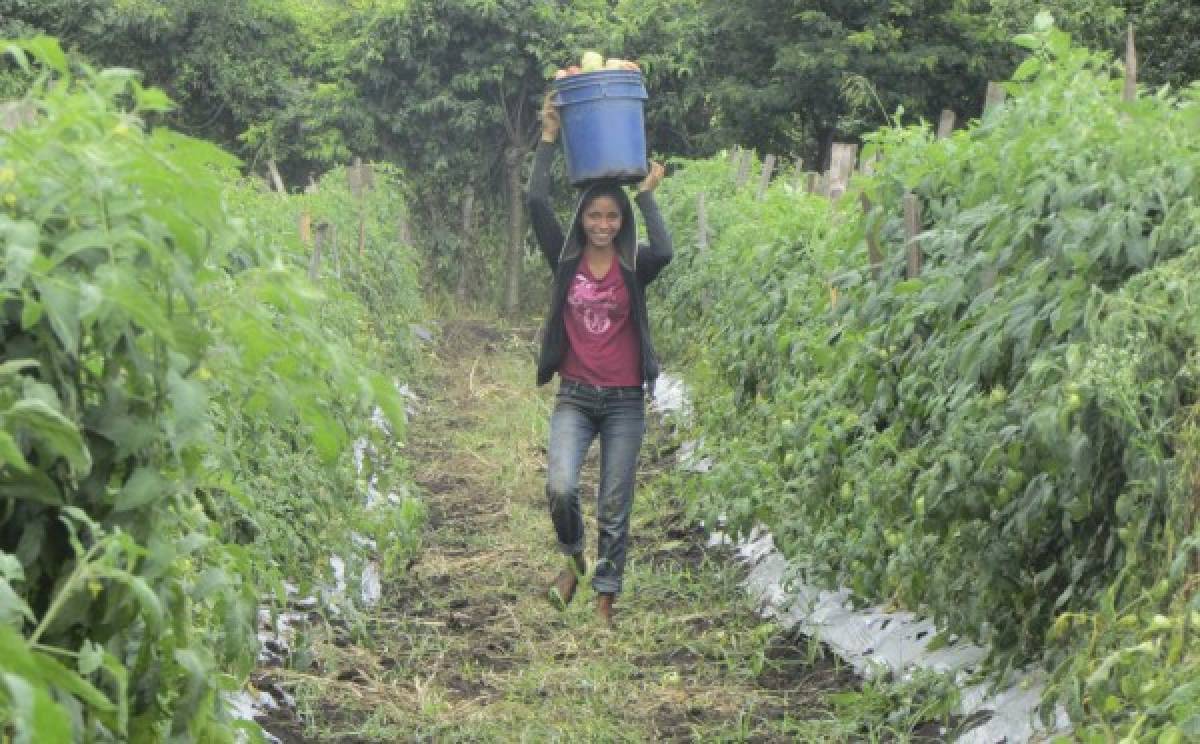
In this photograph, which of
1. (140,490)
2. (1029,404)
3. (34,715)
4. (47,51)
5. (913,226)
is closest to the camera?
(34,715)

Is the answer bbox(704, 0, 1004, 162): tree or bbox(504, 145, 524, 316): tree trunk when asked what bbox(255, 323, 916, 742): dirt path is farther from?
bbox(704, 0, 1004, 162): tree

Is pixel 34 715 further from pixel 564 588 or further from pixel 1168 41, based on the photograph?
pixel 1168 41

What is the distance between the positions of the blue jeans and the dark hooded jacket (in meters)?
0.14

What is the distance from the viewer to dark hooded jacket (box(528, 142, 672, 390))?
23.3 ft

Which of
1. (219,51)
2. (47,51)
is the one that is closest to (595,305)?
(47,51)

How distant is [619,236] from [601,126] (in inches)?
22.6

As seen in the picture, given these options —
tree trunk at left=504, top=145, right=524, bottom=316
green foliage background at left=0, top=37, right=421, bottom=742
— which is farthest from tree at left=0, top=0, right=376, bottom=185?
green foliage background at left=0, top=37, right=421, bottom=742

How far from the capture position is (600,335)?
7109mm

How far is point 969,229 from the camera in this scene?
600 centimetres

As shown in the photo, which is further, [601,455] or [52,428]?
[601,455]

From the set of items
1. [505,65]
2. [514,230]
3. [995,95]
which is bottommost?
[514,230]

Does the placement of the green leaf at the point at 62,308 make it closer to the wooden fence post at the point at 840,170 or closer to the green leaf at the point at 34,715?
the green leaf at the point at 34,715

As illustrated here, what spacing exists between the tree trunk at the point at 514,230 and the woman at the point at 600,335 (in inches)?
603

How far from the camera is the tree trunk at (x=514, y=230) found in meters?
22.8
